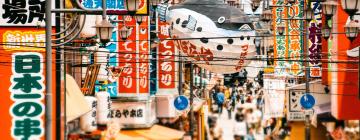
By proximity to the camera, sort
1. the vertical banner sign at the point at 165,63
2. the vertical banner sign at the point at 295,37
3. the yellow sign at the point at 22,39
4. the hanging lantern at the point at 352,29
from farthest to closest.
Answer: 1. the vertical banner sign at the point at 165,63
2. the vertical banner sign at the point at 295,37
3. the hanging lantern at the point at 352,29
4. the yellow sign at the point at 22,39

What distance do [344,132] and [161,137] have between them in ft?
24.0

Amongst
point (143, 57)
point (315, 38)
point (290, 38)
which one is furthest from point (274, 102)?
point (143, 57)

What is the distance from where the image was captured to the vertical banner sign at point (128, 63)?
2970 centimetres

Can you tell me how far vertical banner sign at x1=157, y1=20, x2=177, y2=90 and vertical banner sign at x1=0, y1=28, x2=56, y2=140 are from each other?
14.8m

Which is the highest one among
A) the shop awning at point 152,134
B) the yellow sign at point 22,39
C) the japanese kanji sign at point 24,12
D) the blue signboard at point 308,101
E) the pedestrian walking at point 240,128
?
the japanese kanji sign at point 24,12

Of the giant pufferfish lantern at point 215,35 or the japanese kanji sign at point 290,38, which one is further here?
the japanese kanji sign at point 290,38

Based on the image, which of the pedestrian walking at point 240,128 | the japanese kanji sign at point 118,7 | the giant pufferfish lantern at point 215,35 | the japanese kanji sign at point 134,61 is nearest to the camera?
the japanese kanji sign at point 118,7

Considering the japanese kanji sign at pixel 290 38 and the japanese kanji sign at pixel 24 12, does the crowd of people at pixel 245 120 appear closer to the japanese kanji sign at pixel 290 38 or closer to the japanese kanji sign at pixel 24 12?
the japanese kanji sign at pixel 290 38

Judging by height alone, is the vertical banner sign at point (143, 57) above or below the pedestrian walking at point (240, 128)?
above

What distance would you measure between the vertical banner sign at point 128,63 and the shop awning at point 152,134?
61.1 inches

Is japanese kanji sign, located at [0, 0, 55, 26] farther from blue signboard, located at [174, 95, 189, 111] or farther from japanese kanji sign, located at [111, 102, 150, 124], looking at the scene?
blue signboard, located at [174, 95, 189, 111]

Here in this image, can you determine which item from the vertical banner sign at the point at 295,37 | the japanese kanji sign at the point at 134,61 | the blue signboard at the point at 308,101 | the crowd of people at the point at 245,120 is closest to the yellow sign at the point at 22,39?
the japanese kanji sign at the point at 134,61

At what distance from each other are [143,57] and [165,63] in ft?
9.62

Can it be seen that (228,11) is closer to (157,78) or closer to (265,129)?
(157,78)
